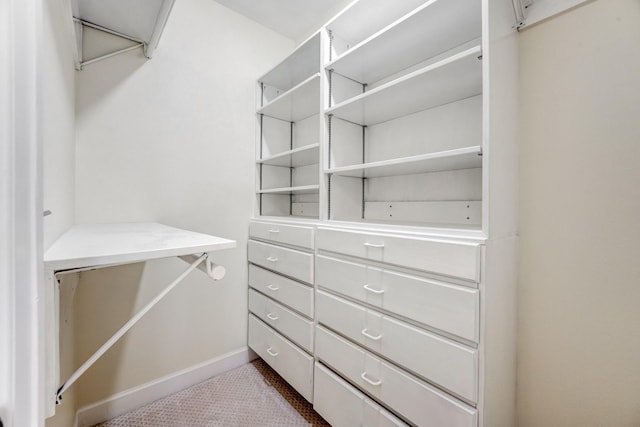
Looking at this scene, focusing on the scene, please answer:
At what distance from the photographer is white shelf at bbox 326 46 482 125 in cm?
106

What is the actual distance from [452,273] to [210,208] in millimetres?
1559

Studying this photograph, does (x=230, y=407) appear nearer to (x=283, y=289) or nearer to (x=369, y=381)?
(x=283, y=289)

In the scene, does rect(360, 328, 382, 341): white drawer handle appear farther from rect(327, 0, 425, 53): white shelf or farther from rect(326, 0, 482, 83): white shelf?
rect(327, 0, 425, 53): white shelf

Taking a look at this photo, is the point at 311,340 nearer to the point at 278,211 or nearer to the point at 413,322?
the point at 413,322

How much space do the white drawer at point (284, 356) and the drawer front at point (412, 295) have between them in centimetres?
54

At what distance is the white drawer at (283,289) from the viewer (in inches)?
60.0

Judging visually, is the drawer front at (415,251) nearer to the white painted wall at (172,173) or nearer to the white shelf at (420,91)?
the white shelf at (420,91)

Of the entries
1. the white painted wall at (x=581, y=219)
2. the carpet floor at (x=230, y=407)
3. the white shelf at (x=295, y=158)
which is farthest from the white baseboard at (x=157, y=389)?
the white painted wall at (x=581, y=219)

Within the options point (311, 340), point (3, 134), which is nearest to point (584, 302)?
point (311, 340)

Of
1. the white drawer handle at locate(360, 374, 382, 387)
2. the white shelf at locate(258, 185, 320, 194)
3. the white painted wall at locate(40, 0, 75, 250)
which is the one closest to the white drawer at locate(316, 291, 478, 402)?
the white drawer handle at locate(360, 374, 382, 387)

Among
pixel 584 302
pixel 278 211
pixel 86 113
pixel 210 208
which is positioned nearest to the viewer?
pixel 584 302

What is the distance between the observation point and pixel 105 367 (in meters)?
1.51

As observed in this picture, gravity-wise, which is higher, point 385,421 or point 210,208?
point 210,208

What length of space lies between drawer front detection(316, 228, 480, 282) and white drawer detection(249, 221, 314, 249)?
22cm
